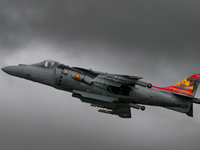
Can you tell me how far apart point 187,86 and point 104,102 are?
942 centimetres

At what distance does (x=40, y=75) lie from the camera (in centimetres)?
2319

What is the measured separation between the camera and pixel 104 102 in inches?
965

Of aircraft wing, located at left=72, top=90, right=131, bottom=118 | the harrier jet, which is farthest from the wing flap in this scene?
aircraft wing, located at left=72, top=90, right=131, bottom=118

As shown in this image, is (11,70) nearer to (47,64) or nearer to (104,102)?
(47,64)

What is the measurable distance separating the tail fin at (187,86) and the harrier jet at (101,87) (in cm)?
66

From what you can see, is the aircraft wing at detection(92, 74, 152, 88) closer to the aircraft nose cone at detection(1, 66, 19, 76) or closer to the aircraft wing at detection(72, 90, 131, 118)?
the aircraft wing at detection(72, 90, 131, 118)

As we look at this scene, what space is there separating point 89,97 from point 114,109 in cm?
478

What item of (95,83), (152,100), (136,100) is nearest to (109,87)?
(95,83)

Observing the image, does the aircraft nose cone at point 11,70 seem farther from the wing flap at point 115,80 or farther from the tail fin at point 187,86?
the tail fin at point 187,86

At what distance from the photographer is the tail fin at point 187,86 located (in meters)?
26.3

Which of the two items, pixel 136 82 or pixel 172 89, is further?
pixel 172 89

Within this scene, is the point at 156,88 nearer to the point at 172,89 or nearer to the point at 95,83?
the point at 172,89

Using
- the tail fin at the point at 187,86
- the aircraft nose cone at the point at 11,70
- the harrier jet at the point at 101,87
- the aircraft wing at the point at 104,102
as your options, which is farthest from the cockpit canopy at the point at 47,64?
the tail fin at the point at 187,86

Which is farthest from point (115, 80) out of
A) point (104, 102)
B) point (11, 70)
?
point (11, 70)
